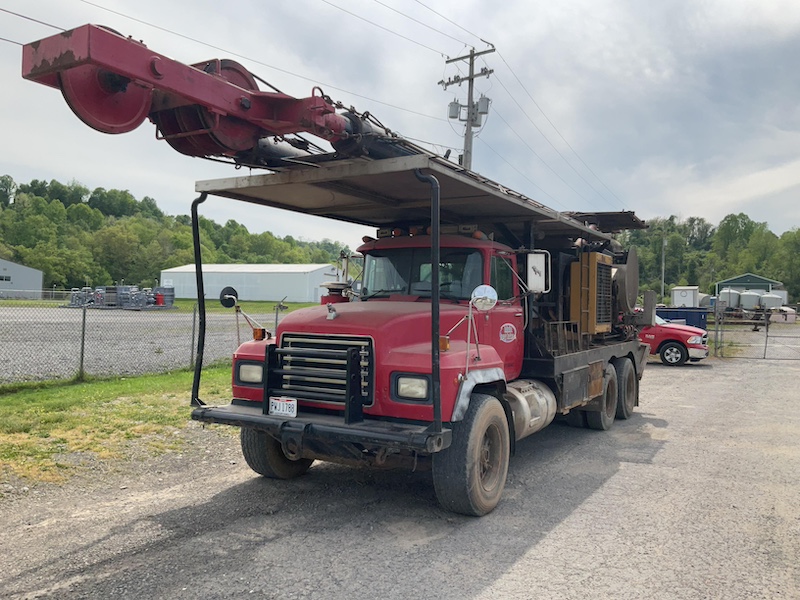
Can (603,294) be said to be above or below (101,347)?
above

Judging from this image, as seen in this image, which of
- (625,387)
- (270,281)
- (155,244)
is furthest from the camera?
(155,244)

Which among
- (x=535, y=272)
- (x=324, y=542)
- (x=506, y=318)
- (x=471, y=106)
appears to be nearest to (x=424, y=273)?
(x=506, y=318)

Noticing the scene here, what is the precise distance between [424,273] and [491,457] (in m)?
2.00

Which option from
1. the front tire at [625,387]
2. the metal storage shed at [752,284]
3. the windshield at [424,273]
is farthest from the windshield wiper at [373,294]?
the metal storage shed at [752,284]

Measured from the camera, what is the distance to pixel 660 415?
34.8 ft

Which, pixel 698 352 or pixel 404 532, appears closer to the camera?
pixel 404 532

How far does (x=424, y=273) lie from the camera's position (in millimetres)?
6387

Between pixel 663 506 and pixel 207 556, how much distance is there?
13.1 feet

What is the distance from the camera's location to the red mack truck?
401 centimetres

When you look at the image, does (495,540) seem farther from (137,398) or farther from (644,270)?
(644,270)

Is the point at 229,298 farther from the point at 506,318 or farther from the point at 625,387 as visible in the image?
the point at 625,387

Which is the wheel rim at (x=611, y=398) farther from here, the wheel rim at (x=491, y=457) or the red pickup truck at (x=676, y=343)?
the red pickup truck at (x=676, y=343)

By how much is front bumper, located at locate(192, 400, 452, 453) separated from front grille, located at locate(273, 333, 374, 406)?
20cm

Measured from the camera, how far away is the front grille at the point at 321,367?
499cm
